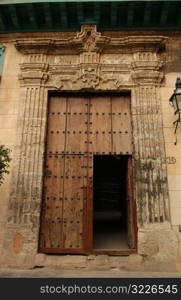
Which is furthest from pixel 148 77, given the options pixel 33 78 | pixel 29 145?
pixel 29 145

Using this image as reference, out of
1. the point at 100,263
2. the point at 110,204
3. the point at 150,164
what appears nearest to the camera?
the point at 100,263

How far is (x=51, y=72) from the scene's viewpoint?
208 inches

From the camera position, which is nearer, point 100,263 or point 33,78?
point 100,263

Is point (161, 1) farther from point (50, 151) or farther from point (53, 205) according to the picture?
point (53, 205)

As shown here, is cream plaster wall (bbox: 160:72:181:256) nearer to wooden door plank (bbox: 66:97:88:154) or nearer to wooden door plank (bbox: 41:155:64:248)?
wooden door plank (bbox: 66:97:88:154)

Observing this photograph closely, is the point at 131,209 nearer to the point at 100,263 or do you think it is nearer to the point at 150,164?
the point at 150,164

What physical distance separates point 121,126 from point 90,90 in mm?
878

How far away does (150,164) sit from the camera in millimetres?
4613

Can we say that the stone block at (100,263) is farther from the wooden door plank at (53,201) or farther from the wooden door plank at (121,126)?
the wooden door plank at (121,126)

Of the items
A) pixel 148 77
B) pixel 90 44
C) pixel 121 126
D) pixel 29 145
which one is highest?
pixel 90 44

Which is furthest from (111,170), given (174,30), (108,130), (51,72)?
(174,30)

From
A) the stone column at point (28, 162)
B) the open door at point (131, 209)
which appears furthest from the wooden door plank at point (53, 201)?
the open door at point (131, 209)

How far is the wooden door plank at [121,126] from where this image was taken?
4941mm

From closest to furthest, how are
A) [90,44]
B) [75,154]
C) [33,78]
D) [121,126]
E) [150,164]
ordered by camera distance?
[150,164]
[75,154]
[121,126]
[33,78]
[90,44]
